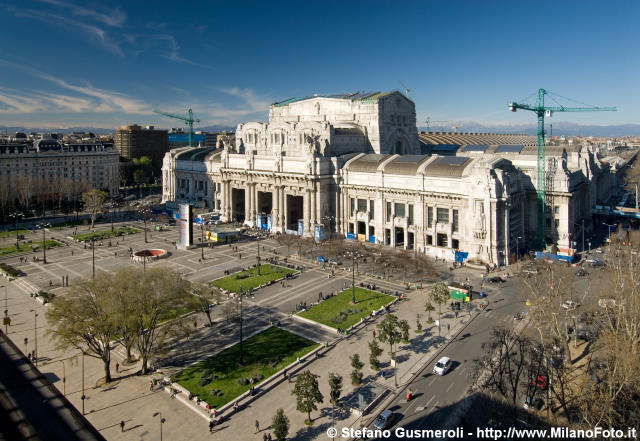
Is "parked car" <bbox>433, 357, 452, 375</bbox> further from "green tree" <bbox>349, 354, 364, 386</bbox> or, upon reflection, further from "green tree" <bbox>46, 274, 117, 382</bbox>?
"green tree" <bbox>46, 274, 117, 382</bbox>

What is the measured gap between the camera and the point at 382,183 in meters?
102

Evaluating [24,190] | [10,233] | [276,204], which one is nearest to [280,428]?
[276,204]

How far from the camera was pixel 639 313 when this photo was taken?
41062mm

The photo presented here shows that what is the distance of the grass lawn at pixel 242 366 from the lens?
4512 cm

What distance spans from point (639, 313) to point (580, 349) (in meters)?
11.8

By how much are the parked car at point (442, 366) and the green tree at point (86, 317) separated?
107 ft

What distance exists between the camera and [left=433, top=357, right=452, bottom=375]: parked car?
47291mm

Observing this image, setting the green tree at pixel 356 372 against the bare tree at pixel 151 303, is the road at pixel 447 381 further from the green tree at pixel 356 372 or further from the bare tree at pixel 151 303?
the bare tree at pixel 151 303

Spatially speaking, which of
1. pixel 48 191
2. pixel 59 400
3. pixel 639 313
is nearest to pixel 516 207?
pixel 639 313

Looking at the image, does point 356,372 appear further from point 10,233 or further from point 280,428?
point 10,233

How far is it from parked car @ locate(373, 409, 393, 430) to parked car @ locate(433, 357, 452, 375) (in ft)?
30.8

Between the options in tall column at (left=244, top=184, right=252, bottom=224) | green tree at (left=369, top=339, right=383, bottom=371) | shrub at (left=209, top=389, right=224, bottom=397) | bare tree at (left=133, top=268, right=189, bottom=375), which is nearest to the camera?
shrub at (left=209, top=389, right=224, bottom=397)

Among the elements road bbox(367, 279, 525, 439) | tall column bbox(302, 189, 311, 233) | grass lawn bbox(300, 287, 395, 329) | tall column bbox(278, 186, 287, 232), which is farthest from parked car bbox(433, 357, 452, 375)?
tall column bbox(278, 186, 287, 232)

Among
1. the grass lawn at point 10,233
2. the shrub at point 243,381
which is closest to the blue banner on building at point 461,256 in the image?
the shrub at point 243,381
